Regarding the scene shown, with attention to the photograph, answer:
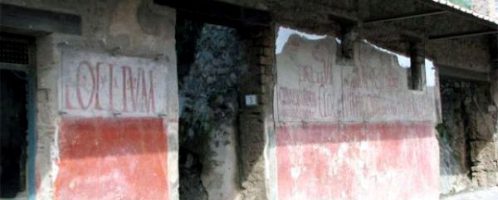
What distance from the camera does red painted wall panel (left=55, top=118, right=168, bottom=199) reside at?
434 centimetres

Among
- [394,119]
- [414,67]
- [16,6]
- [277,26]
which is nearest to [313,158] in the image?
[277,26]

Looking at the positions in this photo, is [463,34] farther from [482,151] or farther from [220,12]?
[220,12]

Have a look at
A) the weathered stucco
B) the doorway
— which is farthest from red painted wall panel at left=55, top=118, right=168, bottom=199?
the weathered stucco

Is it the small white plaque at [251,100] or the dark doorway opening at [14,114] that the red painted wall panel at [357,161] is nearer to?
the small white plaque at [251,100]

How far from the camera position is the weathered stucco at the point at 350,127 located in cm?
643

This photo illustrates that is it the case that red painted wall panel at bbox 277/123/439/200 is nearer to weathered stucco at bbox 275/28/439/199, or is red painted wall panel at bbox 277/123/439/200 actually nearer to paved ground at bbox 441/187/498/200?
weathered stucco at bbox 275/28/439/199

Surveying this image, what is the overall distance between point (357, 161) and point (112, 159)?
3.55m

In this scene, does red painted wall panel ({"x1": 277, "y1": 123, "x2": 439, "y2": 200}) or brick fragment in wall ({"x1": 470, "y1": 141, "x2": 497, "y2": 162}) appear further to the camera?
brick fragment in wall ({"x1": 470, "y1": 141, "x2": 497, "y2": 162})

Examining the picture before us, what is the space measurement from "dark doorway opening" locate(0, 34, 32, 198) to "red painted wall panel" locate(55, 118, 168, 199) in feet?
0.99

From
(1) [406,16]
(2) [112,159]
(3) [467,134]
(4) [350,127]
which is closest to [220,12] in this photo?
(2) [112,159]

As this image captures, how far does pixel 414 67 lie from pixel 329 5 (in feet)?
7.45

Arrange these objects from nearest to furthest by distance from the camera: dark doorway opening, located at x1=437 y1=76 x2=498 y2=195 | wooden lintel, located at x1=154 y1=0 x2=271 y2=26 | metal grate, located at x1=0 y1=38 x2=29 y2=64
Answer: metal grate, located at x1=0 y1=38 x2=29 y2=64 < wooden lintel, located at x1=154 y1=0 x2=271 y2=26 < dark doorway opening, located at x1=437 y1=76 x2=498 y2=195

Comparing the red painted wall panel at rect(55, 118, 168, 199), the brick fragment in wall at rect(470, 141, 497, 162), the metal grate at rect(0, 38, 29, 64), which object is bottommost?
the brick fragment in wall at rect(470, 141, 497, 162)

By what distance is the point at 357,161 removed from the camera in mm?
7379
